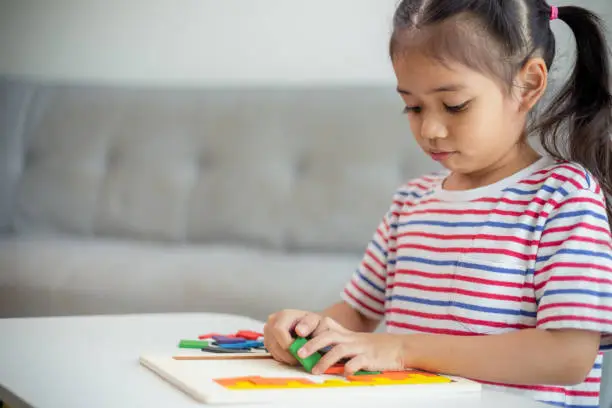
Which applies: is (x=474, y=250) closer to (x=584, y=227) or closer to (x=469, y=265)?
(x=469, y=265)

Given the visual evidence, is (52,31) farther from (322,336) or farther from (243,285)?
(322,336)

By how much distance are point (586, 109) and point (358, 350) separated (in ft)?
1.51

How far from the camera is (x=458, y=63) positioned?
88cm

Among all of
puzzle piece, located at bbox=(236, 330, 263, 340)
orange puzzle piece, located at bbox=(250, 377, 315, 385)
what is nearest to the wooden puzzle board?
orange puzzle piece, located at bbox=(250, 377, 315, 385)

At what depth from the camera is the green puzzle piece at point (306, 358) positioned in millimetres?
711

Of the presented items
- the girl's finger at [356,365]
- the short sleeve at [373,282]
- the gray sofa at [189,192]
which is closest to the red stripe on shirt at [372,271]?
the short sleeve at [373,282]

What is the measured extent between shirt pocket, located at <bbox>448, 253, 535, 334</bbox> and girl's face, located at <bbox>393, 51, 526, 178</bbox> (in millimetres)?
115

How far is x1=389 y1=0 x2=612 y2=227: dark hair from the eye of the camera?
0.90 m

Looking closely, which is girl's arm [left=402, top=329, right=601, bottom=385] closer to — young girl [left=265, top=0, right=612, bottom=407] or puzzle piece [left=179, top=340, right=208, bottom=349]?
young girl [left=265, top=0, right=612, bottom=407]

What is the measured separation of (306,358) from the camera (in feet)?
2.35

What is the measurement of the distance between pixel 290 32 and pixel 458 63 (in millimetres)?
1491

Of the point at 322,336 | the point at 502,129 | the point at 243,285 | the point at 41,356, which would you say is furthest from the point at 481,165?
the point at 243,285

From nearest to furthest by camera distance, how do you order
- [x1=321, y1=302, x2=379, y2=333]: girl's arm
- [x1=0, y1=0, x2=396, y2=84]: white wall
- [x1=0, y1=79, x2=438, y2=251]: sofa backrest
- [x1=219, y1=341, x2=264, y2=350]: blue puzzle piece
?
[x1=219, y1=341, x2=264, y2=350]: blue puzzle piece < [x1=321, y1=302, x2=379, y2=333]: girl's arm < [x1=0, y1=79, x2=438, y2=251]: sofa backrest < [x1=0, y1=0, x2=396, y2=84]: white wall

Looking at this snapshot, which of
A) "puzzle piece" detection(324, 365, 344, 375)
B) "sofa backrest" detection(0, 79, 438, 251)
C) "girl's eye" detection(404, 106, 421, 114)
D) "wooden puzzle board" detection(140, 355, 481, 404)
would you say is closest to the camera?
"wooden puzzle board" detection(140, 355, 481, 404)
